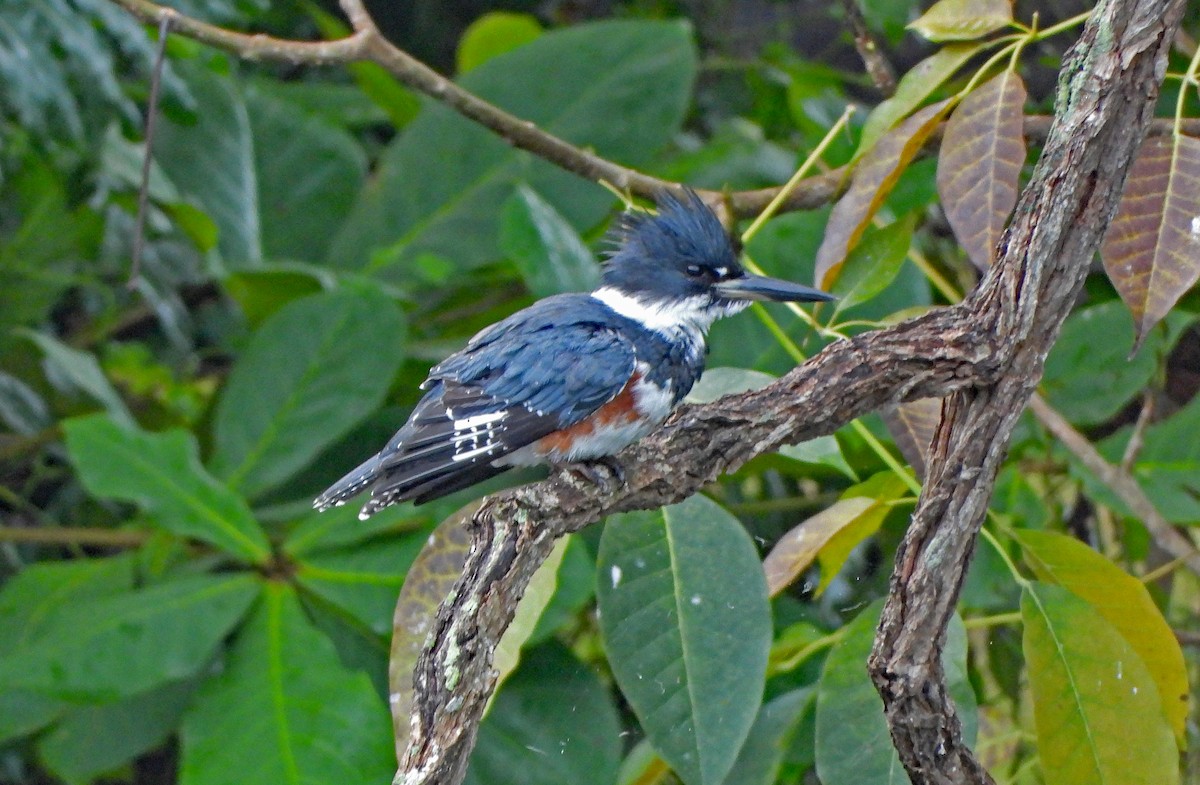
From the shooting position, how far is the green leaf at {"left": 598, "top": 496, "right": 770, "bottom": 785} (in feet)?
5.34

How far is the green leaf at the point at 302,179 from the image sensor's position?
10.5ft

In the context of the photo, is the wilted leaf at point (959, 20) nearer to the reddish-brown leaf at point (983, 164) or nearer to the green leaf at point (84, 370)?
the reddish-brown leaf at point (983, 164)

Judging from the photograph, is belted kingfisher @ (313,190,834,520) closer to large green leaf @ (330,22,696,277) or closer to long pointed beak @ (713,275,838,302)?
long pointed beak @ (713,275,838,302)

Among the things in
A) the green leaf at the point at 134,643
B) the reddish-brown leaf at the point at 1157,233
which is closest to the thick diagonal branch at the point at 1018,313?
the reddish-brown leaf at the point at 1157,233

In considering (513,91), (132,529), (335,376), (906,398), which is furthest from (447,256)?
(906,398)

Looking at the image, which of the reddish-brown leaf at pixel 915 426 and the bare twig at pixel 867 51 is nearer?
the reddish-brown leaf at pixel 915 426

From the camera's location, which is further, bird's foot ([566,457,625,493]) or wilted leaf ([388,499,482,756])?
wilted leaf ([388,499,482,756])

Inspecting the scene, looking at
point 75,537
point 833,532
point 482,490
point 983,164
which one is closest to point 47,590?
point 75,537

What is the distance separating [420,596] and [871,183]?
0.82 meters

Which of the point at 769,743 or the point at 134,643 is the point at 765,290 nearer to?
the point at 769,743

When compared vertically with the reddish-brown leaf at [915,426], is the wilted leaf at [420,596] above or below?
below

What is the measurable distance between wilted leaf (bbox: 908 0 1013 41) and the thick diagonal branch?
241mm

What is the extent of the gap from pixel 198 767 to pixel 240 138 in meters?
1.81

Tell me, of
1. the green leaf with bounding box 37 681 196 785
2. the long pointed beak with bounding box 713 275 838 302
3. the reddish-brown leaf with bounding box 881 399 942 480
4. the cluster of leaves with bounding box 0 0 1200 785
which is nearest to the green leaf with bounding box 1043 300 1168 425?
the cluster of leaves with bounding box 0 0 1200 785
